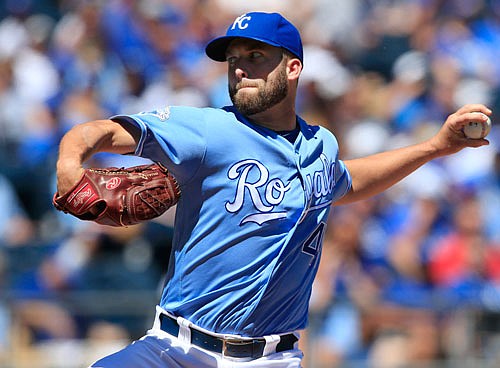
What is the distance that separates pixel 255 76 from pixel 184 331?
1.04 meters

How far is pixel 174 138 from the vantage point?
11.2 ft

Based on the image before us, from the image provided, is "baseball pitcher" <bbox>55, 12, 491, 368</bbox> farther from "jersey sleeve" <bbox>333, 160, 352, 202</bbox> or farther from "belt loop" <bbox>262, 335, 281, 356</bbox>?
"jersey sleeve" <bbox>333, 160, 352, 202</bbox>

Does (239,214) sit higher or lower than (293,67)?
lower

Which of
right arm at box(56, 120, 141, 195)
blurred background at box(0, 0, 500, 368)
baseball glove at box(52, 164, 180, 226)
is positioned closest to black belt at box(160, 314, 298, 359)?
baseball glove at box(52, 164, 180, 226)

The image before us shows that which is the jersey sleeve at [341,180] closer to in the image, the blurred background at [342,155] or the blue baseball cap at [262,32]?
the blue baseball cap at [262,32]

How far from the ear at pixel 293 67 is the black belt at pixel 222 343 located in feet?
3.52

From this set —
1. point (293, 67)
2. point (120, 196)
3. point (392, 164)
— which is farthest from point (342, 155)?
point (120, 196)

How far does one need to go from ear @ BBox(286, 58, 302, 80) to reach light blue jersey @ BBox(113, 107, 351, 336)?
10.3 inches

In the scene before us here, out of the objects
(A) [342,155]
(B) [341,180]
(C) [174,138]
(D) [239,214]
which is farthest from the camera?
(A) [342,155]

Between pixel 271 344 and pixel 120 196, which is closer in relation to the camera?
pixel 120 196

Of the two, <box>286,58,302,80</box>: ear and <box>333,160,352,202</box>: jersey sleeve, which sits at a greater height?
<box>286,58,302,80</box>: ear

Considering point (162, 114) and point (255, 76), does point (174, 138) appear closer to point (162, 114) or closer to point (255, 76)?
point (162, 114)

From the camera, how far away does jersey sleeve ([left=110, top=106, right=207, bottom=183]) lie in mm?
3396

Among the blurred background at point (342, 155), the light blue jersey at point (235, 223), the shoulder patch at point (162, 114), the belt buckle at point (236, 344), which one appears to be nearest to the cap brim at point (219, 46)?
the light blue jersey at point (235, 223)
